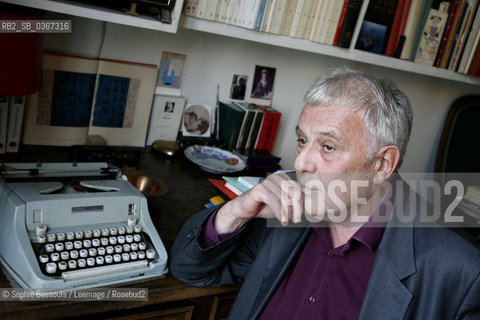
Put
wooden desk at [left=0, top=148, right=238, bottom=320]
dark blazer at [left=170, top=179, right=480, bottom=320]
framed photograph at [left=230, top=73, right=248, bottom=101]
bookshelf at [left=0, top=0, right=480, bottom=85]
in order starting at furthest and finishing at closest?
framed photograph at [left=230, top=73, right=248, bottom=101]
bookshelf at [left=0, top=0, right=480, bottom=85]
dark blazer at [left=170, top=179, right=480, bottom=320]
wooden desk at [left=0, top=148, right=238, bottom=320]

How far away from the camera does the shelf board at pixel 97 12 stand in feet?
4.19

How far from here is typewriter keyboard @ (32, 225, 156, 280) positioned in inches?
40.7

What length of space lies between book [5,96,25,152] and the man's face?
106 centimetres

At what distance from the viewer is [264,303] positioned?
4.08ft

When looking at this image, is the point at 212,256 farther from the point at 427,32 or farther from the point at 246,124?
the point at 427,32

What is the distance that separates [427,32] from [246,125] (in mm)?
951

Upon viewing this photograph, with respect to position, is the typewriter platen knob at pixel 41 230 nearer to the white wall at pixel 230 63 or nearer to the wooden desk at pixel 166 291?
the wooden desk at pixel 166 291

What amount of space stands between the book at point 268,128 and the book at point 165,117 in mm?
391

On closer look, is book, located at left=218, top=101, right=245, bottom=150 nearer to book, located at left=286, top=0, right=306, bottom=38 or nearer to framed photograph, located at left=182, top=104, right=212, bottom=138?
framed photograph, located at left=182, top=104, right=212, bottom=138

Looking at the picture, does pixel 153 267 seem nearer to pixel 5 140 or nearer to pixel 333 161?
pixel 333 161

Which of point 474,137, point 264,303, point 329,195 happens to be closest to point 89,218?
point 264,303

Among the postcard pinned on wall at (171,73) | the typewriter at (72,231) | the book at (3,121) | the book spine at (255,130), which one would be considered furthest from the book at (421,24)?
the book at (3,121)

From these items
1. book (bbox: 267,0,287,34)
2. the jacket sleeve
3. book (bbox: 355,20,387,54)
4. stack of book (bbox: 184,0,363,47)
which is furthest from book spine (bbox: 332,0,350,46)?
the jacket sleeve

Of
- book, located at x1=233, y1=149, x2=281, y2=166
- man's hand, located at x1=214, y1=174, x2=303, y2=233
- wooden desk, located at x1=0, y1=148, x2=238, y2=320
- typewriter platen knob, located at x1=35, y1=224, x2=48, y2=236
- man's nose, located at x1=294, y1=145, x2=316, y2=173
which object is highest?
man's nose, located at x1=294, y1=145, x2=316, y2=173
